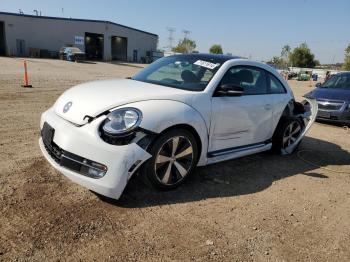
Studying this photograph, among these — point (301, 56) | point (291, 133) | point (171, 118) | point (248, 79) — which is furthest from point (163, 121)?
point (301, 56)

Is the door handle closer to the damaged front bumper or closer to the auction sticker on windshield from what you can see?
the auction sticker on windshield

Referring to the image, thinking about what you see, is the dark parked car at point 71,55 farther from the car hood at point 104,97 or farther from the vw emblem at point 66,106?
the vw emblem at point 66,106

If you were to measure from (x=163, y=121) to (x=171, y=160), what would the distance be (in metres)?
0.54

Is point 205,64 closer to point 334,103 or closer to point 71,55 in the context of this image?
point 334,103

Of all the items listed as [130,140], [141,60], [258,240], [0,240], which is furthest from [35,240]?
[141,60]

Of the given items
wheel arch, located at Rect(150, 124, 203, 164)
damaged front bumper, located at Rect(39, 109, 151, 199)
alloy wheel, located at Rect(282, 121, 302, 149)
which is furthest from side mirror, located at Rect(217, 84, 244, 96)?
alloy wheel, located at Rect(282, 121, 302, 149)

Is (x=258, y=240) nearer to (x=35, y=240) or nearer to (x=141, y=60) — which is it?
(x=35, y=240)

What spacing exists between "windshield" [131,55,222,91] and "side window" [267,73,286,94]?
1.21 metres

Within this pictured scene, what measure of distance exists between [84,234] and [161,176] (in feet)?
3.71

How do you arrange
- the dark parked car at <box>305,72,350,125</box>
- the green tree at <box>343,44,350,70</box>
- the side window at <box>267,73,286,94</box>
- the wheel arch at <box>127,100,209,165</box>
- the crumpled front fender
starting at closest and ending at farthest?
the wheel arch at <box>127,100,209,165</box>
the side window at <box>267,73,286,94</box>
the crumpled front fender
the dark parked car at <box>305,72,350,125</box>
the green tree at <box>343,44,350,70</box>

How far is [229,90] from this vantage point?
4309 millimetres

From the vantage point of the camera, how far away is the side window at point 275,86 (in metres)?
5.43

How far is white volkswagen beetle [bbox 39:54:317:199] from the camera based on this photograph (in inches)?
133

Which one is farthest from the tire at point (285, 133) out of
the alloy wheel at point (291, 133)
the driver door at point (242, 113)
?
the driver door at point (242, 113)
